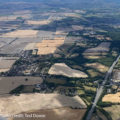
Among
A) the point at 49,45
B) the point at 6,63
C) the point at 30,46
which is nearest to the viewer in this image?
the point at 6,63

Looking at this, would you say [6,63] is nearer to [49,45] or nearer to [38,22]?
[49,45]

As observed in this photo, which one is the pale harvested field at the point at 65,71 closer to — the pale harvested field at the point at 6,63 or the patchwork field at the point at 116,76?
the patchwork field at the point at 116,76

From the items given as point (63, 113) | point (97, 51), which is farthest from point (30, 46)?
point (63, 113)

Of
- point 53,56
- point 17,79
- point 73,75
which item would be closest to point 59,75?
point 73,75

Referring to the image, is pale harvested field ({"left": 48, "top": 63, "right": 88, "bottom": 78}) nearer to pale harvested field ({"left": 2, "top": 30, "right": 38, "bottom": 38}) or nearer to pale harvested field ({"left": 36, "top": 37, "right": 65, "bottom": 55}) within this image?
pale harvested field ({"left": 36, "top": 37, "right": 65, "bottom": 55})

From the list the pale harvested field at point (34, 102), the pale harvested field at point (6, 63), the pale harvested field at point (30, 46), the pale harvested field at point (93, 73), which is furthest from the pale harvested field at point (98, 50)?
the pale harvested field at point (34, 102)

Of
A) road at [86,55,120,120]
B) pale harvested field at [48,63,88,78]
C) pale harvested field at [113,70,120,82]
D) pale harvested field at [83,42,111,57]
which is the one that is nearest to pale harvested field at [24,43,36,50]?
pale harvested field at [83,42,111,57]
